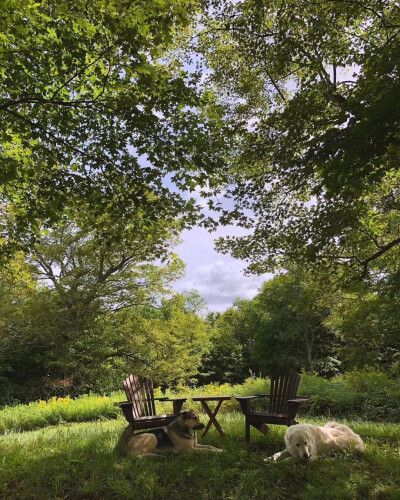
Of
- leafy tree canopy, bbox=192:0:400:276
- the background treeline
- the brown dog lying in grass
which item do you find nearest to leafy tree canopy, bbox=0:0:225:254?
leafy tree canopy, bbox=192:0:400:276

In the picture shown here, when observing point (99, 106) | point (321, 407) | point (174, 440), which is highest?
point (99, 106)

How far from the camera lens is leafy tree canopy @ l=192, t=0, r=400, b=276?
390 cm

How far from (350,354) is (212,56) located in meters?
13.7

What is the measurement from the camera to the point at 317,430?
461 centimetres

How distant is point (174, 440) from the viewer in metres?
4.70

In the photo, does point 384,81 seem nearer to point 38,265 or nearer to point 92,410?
point 92,410

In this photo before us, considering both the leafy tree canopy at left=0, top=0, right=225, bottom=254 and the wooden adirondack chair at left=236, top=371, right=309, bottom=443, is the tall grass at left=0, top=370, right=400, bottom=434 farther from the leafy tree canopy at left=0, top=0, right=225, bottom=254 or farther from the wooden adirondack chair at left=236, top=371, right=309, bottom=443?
the leafy tree canopy at left=0, top=0, right=225, bottom=254

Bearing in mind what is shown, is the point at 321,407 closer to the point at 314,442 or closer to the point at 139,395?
the point at 314,442

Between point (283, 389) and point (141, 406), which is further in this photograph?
point (283, 389)

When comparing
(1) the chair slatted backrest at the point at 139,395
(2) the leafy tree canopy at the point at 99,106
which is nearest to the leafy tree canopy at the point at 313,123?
(2) the leafy tree canopy at the point at 99,106

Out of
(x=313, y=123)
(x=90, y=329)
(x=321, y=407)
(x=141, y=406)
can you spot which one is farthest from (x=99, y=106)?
(x=90, y=329)

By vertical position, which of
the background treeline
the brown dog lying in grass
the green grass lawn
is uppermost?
the background treeline

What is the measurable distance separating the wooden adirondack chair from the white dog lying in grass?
48cm

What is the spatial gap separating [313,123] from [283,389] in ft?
12.8
